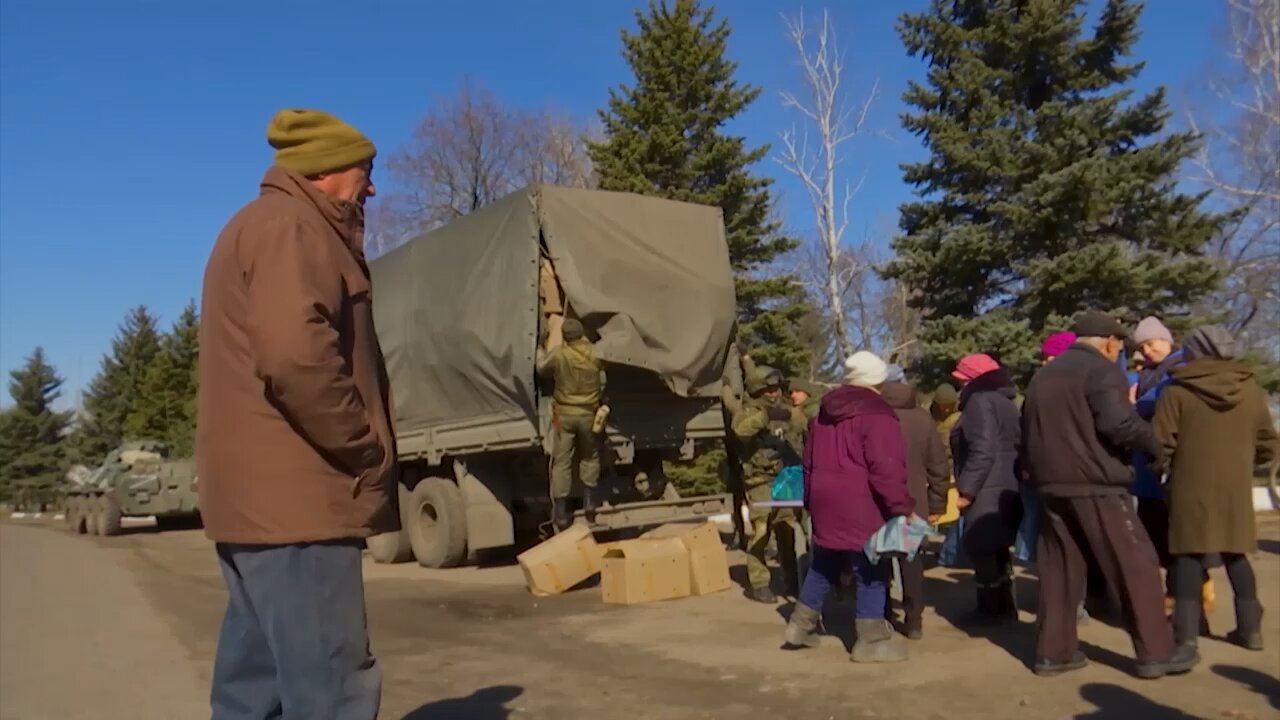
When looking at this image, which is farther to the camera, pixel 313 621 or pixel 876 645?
pixel 876 645

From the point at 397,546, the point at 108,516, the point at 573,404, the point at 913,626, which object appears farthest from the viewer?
the point at 108,516

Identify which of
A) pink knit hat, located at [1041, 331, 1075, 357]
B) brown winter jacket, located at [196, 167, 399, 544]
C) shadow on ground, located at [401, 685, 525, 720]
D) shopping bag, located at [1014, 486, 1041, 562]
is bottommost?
shadow on ground, located at [401, 685, 525, 720]

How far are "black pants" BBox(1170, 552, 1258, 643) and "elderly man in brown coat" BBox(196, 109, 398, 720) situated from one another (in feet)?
15.1

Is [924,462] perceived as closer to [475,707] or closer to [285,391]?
[475,707]

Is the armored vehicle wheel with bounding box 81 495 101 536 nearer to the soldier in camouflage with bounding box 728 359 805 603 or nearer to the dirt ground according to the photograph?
the dirt ground

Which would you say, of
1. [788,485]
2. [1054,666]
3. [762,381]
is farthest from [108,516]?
[1054,666]

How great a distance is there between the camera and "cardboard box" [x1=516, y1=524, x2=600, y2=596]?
31.9ft

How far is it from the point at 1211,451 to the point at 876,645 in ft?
7.19

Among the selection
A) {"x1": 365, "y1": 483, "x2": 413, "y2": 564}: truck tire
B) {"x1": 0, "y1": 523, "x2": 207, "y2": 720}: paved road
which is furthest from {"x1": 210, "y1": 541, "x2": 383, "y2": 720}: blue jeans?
{"x1": 365, "y1": 483, "x2": 413, "y2": 564}: truck tire

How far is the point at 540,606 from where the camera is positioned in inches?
368

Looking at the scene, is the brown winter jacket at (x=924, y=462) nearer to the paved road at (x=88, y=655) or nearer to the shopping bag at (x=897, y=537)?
the shopping bag at (x=897, y=537)

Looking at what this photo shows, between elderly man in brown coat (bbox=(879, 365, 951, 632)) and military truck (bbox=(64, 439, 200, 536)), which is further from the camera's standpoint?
military truck (bbox=(64, 439, 200, 536))

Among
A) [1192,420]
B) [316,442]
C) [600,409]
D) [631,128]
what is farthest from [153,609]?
[631,128]

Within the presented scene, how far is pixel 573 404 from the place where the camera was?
32.8 feet
